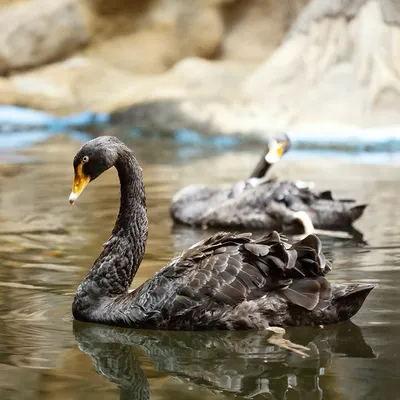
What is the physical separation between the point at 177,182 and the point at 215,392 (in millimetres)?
6616

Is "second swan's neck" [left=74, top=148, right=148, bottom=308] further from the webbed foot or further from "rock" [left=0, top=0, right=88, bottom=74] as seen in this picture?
"rock" [left=0, top=0, right=88, bottom=74]

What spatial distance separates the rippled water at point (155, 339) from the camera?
131 inches

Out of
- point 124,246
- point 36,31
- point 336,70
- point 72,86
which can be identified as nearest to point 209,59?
point 72,86

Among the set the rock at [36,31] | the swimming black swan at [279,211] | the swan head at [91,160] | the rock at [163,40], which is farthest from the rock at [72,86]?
the swan head at [91,160]

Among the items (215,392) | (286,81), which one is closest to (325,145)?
(286,81)

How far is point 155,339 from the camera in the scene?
156 inches

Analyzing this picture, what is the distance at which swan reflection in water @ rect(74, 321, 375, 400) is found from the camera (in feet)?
10.9

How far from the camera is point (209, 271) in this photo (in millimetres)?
3939

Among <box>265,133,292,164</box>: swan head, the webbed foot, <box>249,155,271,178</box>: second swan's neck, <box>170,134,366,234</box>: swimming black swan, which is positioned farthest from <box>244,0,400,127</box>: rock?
the webbed foot

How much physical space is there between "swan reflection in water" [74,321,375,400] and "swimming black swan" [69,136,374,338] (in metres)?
0.06

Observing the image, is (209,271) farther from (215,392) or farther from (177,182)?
(177,182)

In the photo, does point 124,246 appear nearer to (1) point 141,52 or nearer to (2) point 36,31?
(2) point 36,31

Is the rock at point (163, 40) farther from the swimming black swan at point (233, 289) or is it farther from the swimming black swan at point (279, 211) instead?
the swimming black swan at point (233, 289)

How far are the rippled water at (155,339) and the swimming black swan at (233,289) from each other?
0.07 meters
